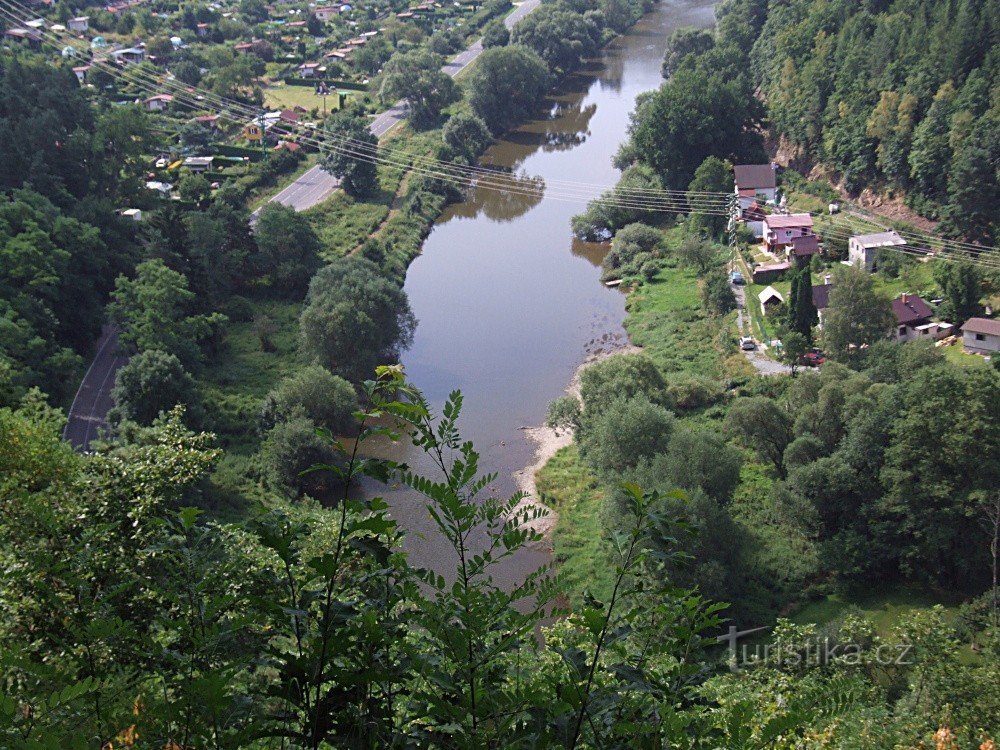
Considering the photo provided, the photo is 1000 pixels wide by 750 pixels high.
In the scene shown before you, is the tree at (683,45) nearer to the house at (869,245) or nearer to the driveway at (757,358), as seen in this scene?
the house at (869,245)

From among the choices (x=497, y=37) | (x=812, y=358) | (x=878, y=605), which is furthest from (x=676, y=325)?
(x=497, y=37)

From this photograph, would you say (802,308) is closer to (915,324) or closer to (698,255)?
(915,324)

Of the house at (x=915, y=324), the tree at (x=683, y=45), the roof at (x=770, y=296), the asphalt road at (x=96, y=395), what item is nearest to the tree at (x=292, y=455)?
the asphalt road at (x=96, y=395)

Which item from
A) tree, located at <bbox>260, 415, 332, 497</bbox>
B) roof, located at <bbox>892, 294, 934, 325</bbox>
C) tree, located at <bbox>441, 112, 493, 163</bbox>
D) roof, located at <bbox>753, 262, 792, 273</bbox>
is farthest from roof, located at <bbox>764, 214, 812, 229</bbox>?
tree, located at <bbox>260, 415, 332, 497</bbox>

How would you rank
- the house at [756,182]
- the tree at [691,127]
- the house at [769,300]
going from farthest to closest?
the tree at [691,127] → the house at [756,182] → the house at [769,300]

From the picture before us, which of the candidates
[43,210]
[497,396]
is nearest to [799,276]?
[497,396]

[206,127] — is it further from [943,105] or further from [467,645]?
[467,645]
